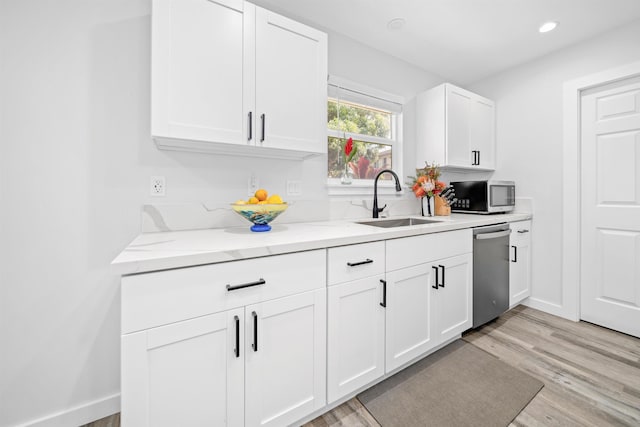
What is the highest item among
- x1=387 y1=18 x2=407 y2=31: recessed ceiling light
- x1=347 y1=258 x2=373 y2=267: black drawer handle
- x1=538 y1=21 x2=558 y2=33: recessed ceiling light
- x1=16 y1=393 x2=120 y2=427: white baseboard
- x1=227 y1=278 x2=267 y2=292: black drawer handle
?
x1=538 y1=21 x2=558 y2=33: recessed ceiling light

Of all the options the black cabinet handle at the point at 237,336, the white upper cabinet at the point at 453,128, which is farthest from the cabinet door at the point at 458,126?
the black cabinet handle at the point at 237,336

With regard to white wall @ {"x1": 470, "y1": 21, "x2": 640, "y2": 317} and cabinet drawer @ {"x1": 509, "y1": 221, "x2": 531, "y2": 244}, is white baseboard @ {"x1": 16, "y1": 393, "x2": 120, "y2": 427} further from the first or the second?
white wall @ {"x1": 470, "y1": 21, "x2": 640, "y2": 317}

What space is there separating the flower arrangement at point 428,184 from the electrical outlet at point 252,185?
1.38 meters

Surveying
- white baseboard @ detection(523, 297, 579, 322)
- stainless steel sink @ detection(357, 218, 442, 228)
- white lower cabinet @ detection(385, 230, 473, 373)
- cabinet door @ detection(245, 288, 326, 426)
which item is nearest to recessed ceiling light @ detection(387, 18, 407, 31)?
stainless steel sink @ detection(357, 218, 442, 228)

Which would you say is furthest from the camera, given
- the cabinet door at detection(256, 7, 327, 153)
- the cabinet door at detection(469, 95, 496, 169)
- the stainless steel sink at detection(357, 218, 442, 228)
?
the cabinet door at detection(469, 95, 496, 169)

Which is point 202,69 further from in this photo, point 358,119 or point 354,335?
point 354,335

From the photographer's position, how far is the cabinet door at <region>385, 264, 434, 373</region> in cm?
149

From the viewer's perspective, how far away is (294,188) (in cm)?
190

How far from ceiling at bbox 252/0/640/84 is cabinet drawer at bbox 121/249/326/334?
5.68 ft

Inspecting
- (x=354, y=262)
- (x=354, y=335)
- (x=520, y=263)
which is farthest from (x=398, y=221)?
(x=520, y=263)

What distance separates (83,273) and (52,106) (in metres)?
0.80

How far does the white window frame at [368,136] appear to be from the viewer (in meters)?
2.13

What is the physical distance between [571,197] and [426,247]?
1713 millimetres

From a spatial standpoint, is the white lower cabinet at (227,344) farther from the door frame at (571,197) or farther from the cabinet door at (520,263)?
the door frame at (571,197)
